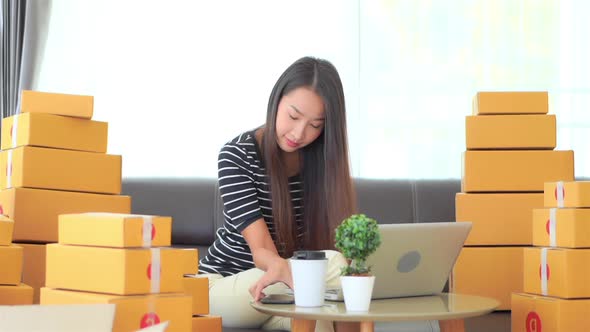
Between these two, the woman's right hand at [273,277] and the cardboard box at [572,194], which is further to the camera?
the cardboard box at [572,194]

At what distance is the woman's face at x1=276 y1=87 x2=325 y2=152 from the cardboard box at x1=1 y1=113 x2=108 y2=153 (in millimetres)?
545

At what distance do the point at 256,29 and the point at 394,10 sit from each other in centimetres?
61

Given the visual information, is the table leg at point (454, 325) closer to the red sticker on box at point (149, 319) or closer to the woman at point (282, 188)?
the woman at point (282, 188)

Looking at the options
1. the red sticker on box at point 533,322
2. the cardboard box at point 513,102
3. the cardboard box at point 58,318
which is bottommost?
the red sticker on box at point 533,322

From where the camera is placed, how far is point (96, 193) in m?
2.52

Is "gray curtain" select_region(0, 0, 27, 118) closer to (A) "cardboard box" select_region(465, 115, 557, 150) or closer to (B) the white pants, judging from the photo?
(B) the white pants

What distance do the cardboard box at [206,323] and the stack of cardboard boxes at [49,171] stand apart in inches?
21.1

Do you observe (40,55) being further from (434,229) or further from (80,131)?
(434,229)

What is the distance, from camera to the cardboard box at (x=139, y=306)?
1.66m

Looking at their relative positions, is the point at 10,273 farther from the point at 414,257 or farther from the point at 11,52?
the point at 11,52

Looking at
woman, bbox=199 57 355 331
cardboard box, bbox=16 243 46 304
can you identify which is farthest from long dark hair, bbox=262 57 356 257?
cardboard box, bbox=16 243 46 304

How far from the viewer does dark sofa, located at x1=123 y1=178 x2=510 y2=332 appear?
3.04m

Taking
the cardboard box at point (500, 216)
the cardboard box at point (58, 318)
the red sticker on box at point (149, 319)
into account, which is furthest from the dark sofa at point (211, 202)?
the cardboard box at point (58, 318)

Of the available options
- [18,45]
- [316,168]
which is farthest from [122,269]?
[18,45]
